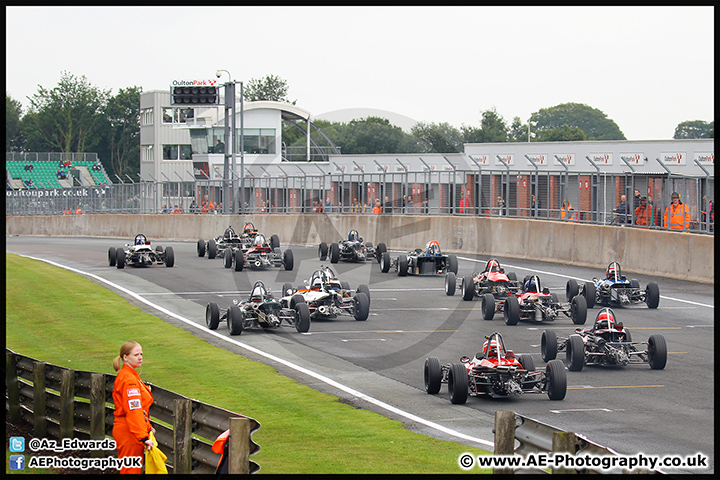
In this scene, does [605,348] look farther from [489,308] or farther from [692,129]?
[692,129]

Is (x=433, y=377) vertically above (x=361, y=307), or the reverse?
(x=361, y=307)

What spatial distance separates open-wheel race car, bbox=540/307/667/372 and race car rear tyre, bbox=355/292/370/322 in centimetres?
613

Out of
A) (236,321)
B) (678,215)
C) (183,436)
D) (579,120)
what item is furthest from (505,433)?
(579,120)

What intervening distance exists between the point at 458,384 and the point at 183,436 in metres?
5.87

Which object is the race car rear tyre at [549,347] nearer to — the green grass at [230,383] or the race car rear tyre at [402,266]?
the green grass at [230,383]

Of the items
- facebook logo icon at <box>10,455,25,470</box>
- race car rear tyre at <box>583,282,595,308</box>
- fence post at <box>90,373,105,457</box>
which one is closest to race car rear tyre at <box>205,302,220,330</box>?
race car rear tyre at <box>583,282,595,308</box>

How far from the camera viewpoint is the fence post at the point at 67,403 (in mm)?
11609

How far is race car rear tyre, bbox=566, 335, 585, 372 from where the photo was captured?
16547 mm

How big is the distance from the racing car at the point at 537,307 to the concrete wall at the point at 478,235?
7.38m

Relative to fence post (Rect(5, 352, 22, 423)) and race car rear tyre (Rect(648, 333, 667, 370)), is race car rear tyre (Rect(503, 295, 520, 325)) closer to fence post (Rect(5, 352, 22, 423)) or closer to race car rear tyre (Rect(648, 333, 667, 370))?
race car rear tyre (Rect(648, 333, 667, 370))

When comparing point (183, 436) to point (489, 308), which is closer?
point (183, 436)

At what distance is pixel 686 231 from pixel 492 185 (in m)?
12.8

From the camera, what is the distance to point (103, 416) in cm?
1110
